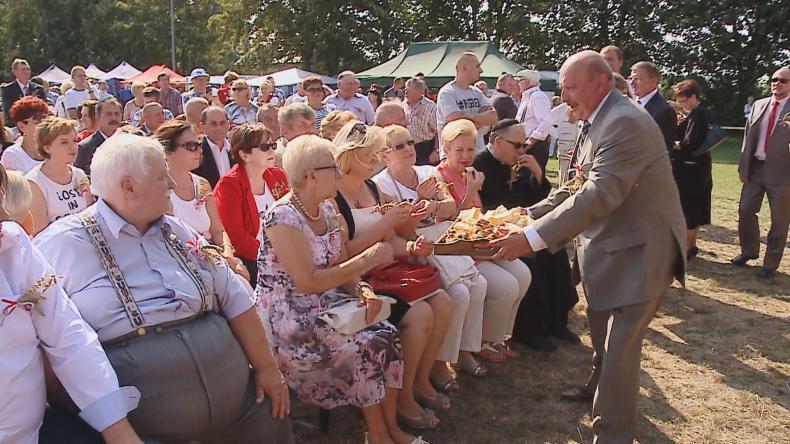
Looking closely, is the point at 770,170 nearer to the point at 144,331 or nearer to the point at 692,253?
the point at 692,253

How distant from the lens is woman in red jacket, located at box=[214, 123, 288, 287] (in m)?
4.03

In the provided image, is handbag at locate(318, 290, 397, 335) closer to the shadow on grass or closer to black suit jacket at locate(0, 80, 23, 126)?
the shadow on grass

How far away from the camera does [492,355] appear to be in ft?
14.5

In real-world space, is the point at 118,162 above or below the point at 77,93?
below

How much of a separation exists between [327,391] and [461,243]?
1.05 metres

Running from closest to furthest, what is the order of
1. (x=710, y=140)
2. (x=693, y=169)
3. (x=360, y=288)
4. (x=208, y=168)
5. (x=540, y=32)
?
(x=360, y=288), (x=208, y=168), (x=710, y=140), (x=693, y=169), (x=540, y=32)

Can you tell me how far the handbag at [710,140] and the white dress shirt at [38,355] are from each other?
596cm

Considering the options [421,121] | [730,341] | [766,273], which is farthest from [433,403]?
[766,273]

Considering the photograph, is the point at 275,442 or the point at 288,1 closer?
the point at 275,442

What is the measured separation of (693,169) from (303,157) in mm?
5023

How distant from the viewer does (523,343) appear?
473 cm

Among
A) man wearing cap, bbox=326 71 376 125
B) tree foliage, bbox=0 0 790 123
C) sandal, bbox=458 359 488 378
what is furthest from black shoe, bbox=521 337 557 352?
tree foliage, bbox=0 0 790 123

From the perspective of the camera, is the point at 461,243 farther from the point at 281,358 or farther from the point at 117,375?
the point at 117,375

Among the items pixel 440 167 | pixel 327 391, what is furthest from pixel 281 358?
pixel 440 167
